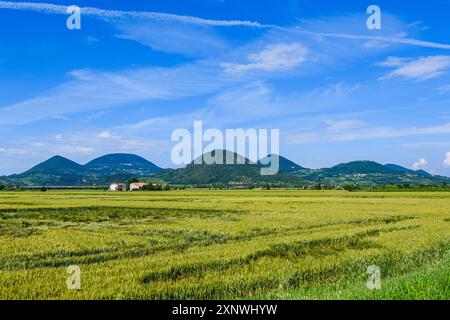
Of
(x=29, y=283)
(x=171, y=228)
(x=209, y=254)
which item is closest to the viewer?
(x=29, y=283)

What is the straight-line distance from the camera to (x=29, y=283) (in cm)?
1141

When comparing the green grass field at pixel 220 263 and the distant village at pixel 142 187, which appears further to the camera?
the distant village at pixel 142 187

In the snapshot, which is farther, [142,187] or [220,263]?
[142,187]

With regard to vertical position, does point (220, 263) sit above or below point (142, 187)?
above

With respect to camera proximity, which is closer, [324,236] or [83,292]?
[83,292]

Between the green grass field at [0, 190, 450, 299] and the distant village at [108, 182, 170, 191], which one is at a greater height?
the green grass field at [0, 190, 450, 299]

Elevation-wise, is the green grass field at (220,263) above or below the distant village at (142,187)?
above

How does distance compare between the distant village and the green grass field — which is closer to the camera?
the green grass field
